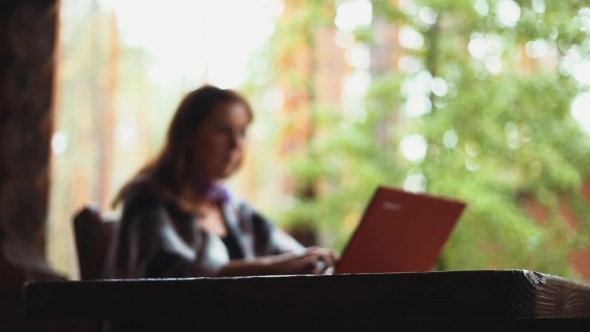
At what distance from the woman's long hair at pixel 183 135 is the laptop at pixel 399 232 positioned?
705mm

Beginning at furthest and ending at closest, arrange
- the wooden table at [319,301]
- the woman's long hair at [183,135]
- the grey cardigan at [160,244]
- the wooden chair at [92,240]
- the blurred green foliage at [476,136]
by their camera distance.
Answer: the blurred green foliage at [476,136] → the woman's long hair at [183,135] → the wooden chair at [92,240] → the grey cardigan at [160,244] → the wooden table at [319,301]

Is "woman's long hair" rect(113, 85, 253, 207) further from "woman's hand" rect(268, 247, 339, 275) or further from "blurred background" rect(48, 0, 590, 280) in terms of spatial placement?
"blurred background" rect(48, 0, 590, 280)

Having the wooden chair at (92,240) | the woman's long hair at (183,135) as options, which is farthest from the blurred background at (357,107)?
the wooden chair at (92,240)

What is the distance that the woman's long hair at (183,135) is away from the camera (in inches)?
88.0

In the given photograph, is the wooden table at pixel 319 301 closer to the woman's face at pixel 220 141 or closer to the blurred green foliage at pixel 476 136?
the woman's face at pixel 220 141

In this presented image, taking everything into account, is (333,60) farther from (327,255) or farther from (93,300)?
(93,300)

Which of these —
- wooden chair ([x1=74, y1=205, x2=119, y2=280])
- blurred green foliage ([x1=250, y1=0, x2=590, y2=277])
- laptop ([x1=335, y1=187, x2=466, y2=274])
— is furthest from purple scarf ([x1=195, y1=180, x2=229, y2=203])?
blurred green foliage ([x1=250, y1=0, x2=590, y2=277])

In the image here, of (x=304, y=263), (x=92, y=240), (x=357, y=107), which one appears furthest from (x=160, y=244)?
(x=357, y=107)

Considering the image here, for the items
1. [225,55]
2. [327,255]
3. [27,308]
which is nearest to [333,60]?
[225,55]

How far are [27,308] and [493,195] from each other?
2149mm

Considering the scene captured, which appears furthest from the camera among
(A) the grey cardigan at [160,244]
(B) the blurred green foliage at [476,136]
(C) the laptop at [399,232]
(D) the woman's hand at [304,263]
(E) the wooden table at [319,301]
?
(B) the blurred green foliage at [476,136]

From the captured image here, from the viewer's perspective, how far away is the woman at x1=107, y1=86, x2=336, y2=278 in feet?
6.29

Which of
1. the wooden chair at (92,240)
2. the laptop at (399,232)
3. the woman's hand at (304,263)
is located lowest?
the wooden chair at (92,240)

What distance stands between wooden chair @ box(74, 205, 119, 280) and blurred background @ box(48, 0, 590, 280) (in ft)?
2.76
